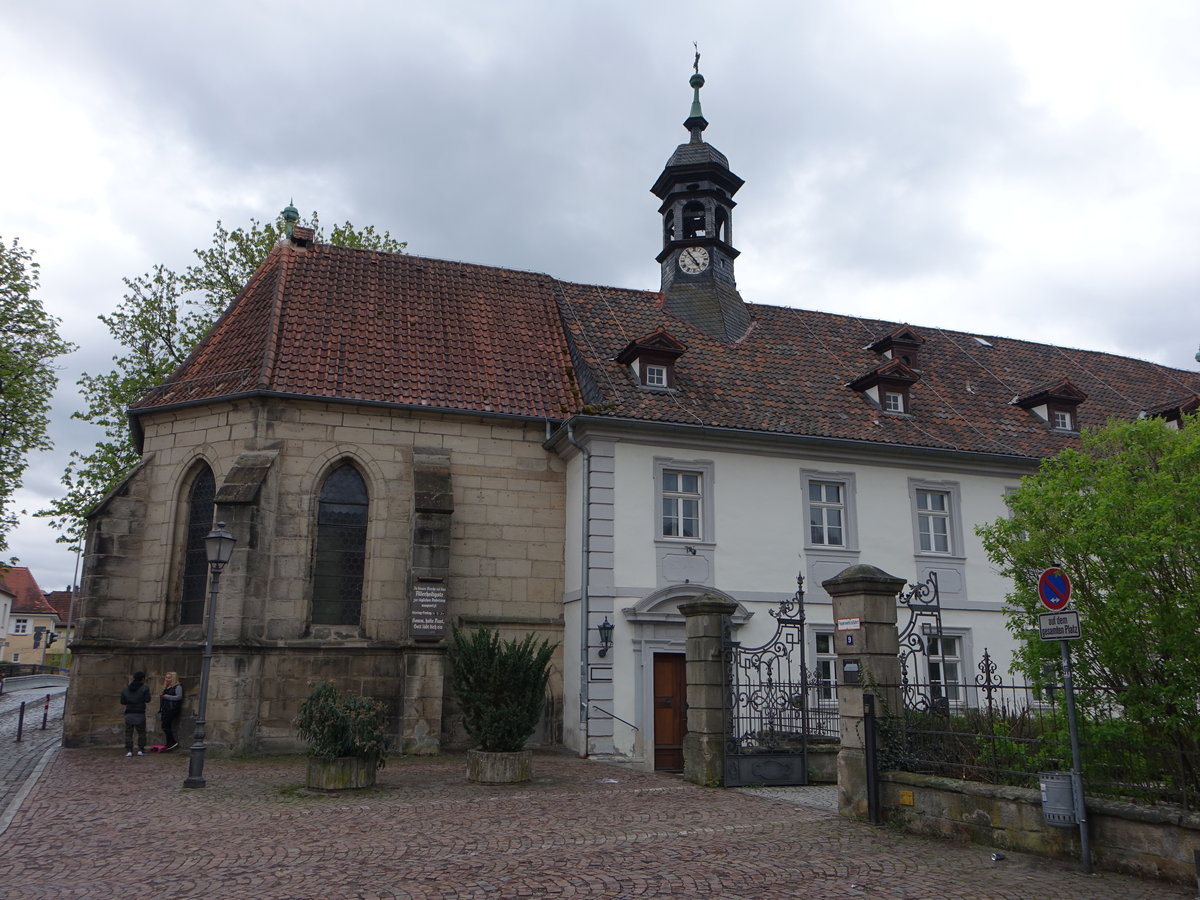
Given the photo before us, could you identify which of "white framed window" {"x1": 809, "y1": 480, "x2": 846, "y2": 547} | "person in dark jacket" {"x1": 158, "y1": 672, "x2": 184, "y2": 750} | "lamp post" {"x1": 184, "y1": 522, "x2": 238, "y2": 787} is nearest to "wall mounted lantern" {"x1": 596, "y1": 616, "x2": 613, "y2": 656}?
"white framed window" {"x1": 809, "y1": 480, "x2": 846, "y2": 547}

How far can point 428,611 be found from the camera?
1602 centimetres

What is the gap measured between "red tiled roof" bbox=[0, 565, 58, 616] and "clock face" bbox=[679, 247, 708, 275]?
7540 centimetres

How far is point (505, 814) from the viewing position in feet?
33.4

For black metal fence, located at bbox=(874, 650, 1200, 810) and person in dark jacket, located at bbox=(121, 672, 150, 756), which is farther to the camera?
person in dark jacket, located at bbox=(121, 672, 150, 756)

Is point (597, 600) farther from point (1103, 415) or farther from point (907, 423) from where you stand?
point (1103, 415)

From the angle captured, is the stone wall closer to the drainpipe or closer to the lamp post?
the drainpipe

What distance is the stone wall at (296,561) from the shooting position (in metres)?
15.9

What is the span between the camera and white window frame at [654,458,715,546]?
17.4 meters

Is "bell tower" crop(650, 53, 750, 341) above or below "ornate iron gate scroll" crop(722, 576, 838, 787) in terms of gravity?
above

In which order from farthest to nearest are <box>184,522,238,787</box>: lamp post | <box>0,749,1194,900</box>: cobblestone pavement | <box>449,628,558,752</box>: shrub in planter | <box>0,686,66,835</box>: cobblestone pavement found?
1. <box>449,628,558,752</box>: shrub in planter
2. <box>184,522,238,787</box>: lamp post
3. <box>0,686,66,835</box>: cobblestone pavement
4. <box>0,749,1194,900</box>: cobblestone pavement

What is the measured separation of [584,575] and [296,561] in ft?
17.1

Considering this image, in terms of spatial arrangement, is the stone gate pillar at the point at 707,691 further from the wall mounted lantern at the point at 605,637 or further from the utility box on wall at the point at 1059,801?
the utility box on wall at the point at 1059,801

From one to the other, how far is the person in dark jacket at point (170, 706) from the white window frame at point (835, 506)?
463 inches

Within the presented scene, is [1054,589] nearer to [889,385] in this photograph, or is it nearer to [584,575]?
[584,575]
